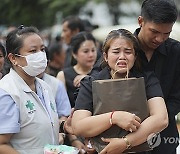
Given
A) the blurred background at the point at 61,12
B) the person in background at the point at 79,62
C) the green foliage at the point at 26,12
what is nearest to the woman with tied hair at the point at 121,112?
the person in background at the point at 79,62

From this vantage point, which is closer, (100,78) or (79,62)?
(100,78)

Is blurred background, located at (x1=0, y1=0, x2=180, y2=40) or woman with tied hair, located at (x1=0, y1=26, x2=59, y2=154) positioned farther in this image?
blurred background, located at (x1=0, y1=0, x2=180, y2=40)

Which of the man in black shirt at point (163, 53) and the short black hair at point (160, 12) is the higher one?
the short black hair at point (160, 12)

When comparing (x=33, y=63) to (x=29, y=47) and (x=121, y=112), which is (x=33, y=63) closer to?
(x=29, y=47)

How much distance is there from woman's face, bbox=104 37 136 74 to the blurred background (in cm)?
1718

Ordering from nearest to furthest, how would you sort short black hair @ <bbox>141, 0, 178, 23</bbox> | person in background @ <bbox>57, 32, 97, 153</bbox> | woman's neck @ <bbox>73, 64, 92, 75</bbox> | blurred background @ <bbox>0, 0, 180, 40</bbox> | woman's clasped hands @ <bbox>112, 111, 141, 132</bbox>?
woman's clasped hands @ <bbox>112, 111, 141, 132</bbox>
short black hair @ <bbox>141, 0, 178, 23</bbox>
person in background @ <bbox>57, 32, 97, 153</bbox>
woman's neck @ <bbox>73, 64, 92, 75</bbox>
blurred background @ <bbox>0, 0, 180, 40</bbox>

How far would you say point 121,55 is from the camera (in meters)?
2.95

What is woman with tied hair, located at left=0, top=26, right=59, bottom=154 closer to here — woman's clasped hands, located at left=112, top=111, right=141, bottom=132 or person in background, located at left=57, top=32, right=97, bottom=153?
woman's clasped hands, located at left=112, top=111, right=141, bottom=132

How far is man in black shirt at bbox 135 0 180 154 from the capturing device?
3197 millimetres

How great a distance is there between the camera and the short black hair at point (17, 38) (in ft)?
10.6

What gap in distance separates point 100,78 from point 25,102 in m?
0.51

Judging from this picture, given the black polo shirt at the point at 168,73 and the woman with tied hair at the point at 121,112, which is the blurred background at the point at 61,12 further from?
the woman with tied hair at the point at 121,112

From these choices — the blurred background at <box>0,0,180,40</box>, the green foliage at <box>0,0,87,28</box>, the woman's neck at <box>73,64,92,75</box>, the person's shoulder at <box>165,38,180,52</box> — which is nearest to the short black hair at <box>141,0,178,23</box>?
the person's shoulder at <box>165,38,180,52</box>

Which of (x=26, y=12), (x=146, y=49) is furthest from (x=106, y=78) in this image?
(x=26, y=12)
